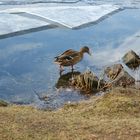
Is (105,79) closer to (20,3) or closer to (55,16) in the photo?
(55,16)

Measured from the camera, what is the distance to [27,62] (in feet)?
28.0

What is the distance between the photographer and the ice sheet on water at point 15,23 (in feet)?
35.2

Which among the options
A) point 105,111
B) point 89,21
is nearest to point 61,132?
point 105,111

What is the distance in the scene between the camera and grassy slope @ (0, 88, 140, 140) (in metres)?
4.17

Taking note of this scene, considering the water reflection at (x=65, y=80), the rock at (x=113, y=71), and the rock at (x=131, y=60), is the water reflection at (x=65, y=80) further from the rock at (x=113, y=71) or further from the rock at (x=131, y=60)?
the rock at (x=131, y=60)

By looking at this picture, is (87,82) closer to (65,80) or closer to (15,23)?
(65,80)

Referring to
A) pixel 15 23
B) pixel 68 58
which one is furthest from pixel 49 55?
pixel 15 23

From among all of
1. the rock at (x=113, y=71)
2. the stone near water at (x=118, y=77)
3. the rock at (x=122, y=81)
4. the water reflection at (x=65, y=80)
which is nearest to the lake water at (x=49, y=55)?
the water reflection at (x=65, y=80)

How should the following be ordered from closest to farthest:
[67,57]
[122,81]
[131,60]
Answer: [122,81] → [67,57] → [131,60]

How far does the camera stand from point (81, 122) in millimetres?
4719

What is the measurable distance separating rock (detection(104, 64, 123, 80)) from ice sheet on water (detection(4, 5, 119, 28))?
12.6ft

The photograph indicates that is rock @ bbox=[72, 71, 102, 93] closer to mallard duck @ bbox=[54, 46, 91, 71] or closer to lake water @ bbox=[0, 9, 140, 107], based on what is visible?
lake water @ bbox=[0, 9, 140, 107]

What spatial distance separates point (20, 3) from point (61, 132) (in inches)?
414

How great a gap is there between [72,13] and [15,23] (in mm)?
2019
